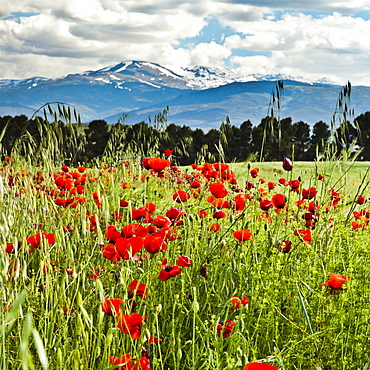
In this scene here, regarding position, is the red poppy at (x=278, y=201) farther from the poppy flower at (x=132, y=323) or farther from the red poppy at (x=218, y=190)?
the poppy flower at (x=132, y=323)

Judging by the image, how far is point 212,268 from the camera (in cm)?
202

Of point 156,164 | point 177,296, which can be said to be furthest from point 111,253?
point 156,164

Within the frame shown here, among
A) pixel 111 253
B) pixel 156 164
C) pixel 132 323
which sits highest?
pixel 156 164

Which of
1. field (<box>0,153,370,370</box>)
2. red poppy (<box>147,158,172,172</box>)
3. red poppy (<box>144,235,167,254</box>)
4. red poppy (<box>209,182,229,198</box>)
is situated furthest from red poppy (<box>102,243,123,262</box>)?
red poppy (<box>147,158,172,172</box>)

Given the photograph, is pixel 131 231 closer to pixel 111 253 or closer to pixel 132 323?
pixel 111 253

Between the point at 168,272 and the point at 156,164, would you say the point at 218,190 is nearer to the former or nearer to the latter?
the point at 156,164

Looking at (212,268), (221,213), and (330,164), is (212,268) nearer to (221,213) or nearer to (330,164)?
(221,213)

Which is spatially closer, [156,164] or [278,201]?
[278,201]

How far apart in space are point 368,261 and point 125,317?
1.20m

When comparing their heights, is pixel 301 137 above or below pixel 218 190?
above

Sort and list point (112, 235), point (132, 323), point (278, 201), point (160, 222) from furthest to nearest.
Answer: point (278, 201) < point (160, 222) < point (112, 235) < point (132, 323)

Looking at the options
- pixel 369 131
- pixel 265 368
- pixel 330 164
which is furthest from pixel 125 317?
pixel 369 131

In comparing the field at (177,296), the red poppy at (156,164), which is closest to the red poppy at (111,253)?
the field at (177,296)

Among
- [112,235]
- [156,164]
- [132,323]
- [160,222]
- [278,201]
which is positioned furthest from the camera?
[156,164]
